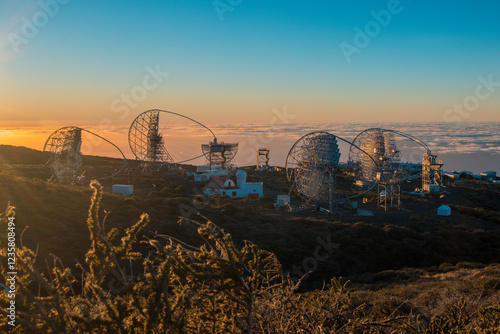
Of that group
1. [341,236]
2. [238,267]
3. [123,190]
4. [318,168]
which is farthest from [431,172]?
[238,267]

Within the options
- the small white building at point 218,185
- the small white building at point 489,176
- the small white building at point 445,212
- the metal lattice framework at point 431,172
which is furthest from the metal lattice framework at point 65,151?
the small white building at point 489,176

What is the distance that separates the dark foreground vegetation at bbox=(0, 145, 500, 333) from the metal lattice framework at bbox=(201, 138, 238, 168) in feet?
50.6

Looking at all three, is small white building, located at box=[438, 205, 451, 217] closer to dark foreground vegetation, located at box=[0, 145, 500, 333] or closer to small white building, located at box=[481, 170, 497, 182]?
dark foreground vegetation, located at box=[0, 145, 500, 333]

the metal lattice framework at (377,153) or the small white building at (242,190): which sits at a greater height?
the metal lattice framework at (377,153)

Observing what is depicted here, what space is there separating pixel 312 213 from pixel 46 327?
32.8 m

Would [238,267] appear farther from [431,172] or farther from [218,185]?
[431,172]

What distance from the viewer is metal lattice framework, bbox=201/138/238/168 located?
2277 inches

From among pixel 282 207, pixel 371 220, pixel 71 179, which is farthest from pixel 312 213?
pixel 71 179

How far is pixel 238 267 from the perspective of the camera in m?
3.75

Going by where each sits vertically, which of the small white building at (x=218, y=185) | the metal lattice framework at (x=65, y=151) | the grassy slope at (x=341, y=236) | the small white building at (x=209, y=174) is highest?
the metal lattice framework at (x=65, y=151)

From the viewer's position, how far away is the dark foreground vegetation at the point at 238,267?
329cm

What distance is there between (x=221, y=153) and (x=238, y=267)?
5545 centimetres

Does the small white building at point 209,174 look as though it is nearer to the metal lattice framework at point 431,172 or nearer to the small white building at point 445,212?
the metal lattice framework at point 431,172

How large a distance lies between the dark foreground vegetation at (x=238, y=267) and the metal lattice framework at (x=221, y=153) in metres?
15.4
